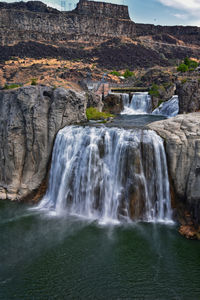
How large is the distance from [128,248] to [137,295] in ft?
10.9

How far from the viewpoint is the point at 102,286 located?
12.0 meters

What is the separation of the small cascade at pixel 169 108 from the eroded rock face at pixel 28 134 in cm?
2292

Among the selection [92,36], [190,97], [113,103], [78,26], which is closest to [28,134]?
[190,97]

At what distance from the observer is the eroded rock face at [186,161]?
53.2 ft

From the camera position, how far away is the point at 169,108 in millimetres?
41750

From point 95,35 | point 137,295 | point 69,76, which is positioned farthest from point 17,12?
point 137,295

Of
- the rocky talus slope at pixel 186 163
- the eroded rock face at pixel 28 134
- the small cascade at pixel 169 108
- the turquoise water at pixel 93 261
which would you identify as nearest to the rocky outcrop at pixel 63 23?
the small cascade at pixel 169 108

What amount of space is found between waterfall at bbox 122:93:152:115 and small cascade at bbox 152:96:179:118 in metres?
2.31

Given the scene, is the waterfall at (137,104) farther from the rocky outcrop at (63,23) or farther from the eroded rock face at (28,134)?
the rocky outcrop at (63,23)

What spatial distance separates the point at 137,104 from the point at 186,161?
3189cm

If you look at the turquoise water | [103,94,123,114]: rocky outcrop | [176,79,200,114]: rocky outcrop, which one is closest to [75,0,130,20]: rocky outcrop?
[103,94,123,114]: rocky outcrop

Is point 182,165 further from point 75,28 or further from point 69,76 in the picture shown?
point 75,28

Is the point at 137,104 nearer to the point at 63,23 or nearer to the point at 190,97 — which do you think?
the point at 190,97

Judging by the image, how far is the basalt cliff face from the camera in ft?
355
